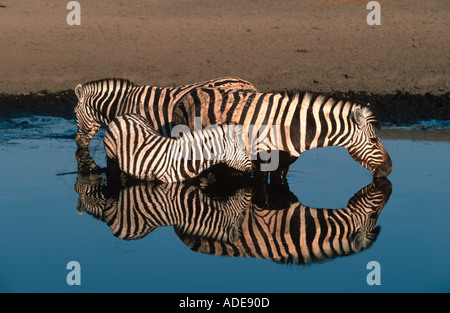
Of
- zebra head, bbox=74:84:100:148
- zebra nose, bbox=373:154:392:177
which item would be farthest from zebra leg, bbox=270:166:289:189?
zebra head, bbox=74:84:100:148

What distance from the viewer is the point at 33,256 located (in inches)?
262

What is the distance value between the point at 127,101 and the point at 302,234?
A: 417 centimetres

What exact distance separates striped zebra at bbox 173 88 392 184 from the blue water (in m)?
0.36

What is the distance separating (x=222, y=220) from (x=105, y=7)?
49.2 feet

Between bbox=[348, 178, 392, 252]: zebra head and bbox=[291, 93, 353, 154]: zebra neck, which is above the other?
bbox=[291, 93, 353, 154]: zebra neck

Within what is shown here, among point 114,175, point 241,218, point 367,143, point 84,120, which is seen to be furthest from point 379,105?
point 241,218

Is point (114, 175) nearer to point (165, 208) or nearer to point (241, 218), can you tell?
point (165, 208)

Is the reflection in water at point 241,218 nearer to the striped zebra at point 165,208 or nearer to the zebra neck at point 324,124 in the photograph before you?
the striped zebra at point 165,208

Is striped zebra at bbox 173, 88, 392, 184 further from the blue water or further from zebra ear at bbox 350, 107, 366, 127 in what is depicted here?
the blue water

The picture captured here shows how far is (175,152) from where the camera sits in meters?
8.98

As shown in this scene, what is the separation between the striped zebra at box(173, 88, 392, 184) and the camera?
9.02m

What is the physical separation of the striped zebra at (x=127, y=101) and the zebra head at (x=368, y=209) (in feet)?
7.60

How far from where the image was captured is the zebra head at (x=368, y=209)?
7133mm

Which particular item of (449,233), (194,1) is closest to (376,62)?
(194,1)
